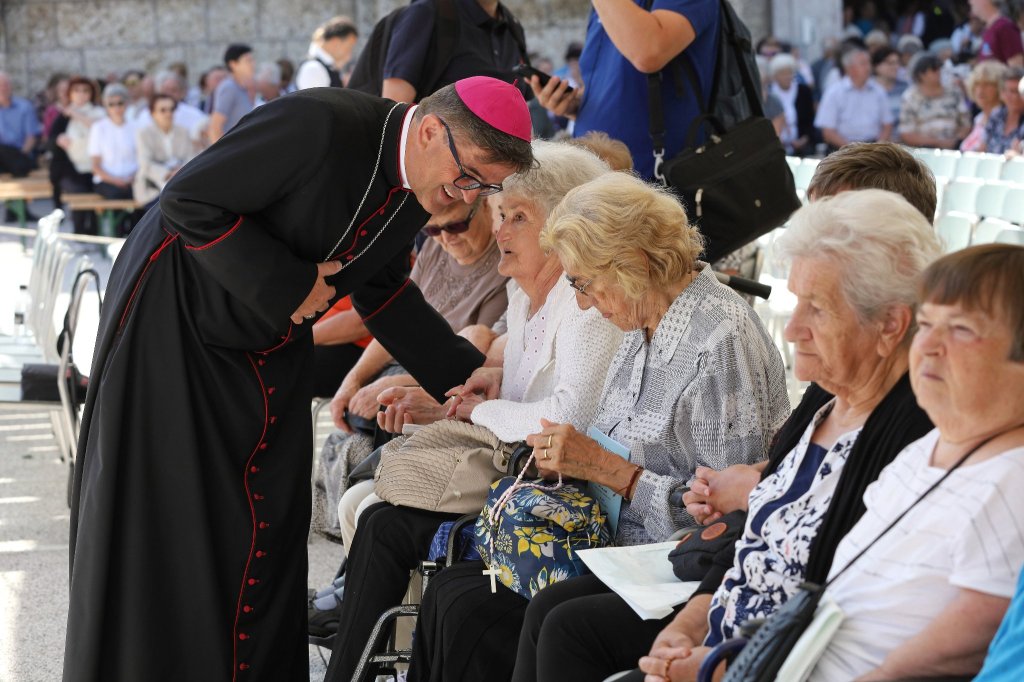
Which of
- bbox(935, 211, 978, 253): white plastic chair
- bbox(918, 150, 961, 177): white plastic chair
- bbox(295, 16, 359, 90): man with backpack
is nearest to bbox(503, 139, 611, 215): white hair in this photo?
bbox(935, 211, 978, 253): white plastic chair

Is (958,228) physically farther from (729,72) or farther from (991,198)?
(729,72)

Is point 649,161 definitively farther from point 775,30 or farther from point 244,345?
point 775,30

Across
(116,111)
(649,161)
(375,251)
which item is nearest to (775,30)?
(116,111)

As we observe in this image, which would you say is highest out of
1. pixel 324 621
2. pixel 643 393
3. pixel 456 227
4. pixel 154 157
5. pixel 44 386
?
pixel 456 227

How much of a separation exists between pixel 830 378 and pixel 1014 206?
4403 mm

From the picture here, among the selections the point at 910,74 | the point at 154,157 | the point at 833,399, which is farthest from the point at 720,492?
the point at 154,157

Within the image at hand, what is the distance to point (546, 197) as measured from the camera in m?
3.30

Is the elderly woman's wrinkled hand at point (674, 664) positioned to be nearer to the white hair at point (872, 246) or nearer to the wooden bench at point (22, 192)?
the white hair at point (872, 246)

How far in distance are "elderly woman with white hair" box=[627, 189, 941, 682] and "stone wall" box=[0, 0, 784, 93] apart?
55.1 ft

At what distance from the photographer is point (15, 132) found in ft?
53.0

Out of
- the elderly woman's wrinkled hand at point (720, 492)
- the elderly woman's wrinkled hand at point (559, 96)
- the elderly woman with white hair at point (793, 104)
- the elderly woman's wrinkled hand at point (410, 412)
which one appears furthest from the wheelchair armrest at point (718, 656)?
the elderly woman with white hair at point (793, 104)

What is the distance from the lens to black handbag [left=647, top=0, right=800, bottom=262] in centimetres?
353

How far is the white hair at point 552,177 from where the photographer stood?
330 cm

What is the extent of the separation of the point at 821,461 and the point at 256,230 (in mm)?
1290
